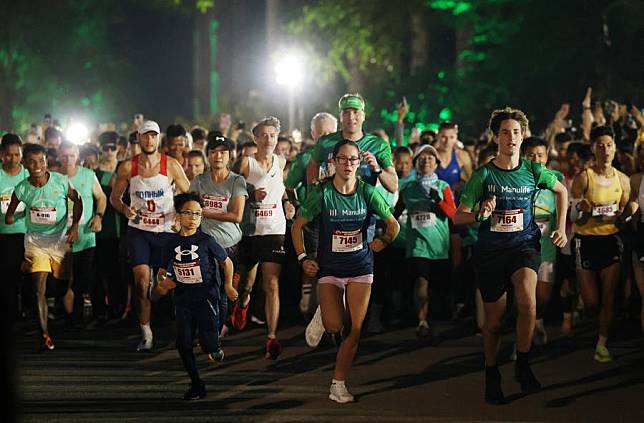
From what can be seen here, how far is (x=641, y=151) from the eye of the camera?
11.9 meters

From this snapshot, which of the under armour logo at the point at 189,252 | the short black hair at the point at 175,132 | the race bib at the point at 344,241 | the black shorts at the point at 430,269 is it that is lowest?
the black shorts at the point at 430,269

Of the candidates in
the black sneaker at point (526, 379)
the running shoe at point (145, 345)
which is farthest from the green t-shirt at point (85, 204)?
the black sneaker at point (526, 379)

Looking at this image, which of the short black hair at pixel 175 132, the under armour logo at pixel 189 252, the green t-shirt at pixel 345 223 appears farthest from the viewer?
the short black hair at pixel 175 132

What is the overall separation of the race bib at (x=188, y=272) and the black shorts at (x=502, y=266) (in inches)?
77.3

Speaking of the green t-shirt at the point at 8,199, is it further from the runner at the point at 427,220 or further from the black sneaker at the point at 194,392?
the black sneaker at the point at 194,392

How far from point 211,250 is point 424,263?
3.55 m

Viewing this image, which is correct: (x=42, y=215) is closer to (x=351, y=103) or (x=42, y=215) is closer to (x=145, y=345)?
(x=145, y=345)

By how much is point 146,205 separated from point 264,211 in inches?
40.5

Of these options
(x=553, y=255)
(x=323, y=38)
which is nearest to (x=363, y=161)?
(x=553, y=255)

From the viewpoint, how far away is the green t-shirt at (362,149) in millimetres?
10023

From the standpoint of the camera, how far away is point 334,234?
8.86 m

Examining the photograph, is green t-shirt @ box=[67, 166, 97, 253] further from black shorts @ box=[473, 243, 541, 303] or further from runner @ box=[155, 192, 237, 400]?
black shorts @ box=[473, 243, 541, 303]

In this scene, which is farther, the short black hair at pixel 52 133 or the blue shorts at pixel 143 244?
the short black hair at pixel 52 133

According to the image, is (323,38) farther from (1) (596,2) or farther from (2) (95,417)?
(2) (95,417)
